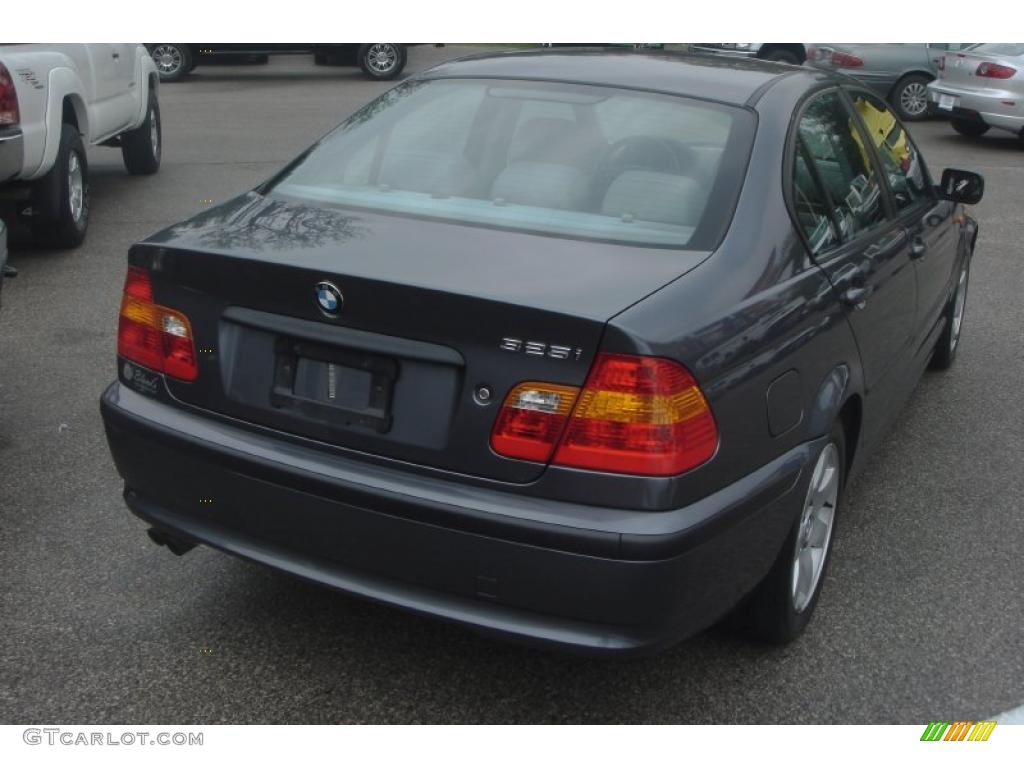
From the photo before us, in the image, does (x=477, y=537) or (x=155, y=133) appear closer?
(x=477, y=537)

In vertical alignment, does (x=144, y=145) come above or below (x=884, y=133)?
below

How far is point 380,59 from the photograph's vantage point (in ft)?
68.8

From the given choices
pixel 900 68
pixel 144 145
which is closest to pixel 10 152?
pixel 144 145

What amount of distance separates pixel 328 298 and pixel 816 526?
1614 millimetres

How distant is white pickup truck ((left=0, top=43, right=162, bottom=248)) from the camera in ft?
23.0

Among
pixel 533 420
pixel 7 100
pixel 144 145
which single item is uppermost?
pixel 533 420

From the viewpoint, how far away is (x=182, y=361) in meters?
3.04

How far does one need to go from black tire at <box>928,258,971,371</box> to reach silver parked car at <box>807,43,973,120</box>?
11582 millimetres

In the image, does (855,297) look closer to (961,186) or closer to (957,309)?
(961,186)

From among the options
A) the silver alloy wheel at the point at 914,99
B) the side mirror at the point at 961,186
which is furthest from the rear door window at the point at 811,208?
the silver alloy wheel at the point at 914,99

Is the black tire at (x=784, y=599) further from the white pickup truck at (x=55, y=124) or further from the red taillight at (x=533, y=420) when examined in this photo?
the white pickup truck at (x=55, y=124)

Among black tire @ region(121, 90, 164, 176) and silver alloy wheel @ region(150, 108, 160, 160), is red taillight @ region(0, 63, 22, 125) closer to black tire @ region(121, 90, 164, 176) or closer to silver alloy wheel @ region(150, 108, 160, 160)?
black tire @ region(121, 90, 164, 176)

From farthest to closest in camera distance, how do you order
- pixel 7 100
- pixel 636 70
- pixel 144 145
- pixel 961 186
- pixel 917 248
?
pixel 144 145 < pixel 7 100 < pixel 961 186 < pixel 917 248 < pixel 636 70

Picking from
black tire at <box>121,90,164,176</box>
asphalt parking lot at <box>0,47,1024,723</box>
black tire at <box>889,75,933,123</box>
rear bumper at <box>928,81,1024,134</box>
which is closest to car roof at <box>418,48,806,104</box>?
asphalt parking lot at <box>0,47,1024,723</box>
